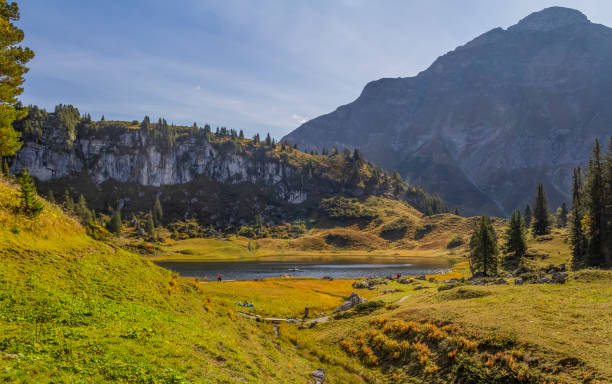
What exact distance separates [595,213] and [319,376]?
7533 cm

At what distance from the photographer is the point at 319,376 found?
24469 millimetres

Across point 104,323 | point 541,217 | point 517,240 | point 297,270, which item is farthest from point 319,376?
point 541,217

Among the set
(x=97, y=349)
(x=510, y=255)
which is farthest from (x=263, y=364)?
(x=510, y=255)

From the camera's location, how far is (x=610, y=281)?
35812 millimetres

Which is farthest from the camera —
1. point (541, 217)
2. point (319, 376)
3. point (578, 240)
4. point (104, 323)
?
point (541, 217)

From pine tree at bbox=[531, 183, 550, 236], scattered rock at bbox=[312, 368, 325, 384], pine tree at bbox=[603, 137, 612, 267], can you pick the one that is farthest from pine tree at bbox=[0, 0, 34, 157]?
pine tree at bbox=[531, 183, 550, 236]

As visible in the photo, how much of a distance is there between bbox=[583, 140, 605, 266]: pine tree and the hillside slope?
69.0 m

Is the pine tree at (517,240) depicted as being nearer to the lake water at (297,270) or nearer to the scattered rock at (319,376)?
the lake water at (297,270)

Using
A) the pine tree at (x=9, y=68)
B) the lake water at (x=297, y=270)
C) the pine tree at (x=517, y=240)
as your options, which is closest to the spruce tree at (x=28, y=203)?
the pine tree at (x=9, y=68)

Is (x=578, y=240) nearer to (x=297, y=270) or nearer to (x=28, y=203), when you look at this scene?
(x=297, y=270)

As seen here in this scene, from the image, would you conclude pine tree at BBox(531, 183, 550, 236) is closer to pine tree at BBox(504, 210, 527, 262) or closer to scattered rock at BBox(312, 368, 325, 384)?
pine tree at BBox(504, 210, 527, 262)

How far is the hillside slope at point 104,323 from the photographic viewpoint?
13.0 m

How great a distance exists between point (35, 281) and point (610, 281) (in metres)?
52.5

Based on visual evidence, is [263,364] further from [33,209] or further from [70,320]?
[33,209]
